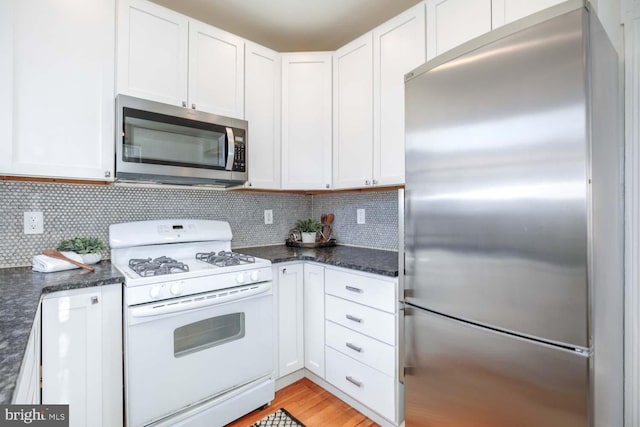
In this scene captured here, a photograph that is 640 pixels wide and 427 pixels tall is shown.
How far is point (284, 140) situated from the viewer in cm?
236

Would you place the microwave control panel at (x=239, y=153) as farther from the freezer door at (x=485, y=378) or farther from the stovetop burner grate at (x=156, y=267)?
the freezer door at (x=485, y=378)

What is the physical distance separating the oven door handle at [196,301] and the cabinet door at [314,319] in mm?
356

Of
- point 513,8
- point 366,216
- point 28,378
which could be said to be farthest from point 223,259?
point 513,8

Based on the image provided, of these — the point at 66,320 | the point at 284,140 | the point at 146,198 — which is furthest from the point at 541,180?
the point at 146,198

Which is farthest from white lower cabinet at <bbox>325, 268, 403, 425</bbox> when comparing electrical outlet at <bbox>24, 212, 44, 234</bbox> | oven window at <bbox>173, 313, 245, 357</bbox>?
electrical outlet at <bbox>24, 212, 44, 234</bbox>

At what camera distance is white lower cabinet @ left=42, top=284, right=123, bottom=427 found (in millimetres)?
1280

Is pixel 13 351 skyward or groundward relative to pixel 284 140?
groundward

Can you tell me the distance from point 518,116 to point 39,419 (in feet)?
5.24

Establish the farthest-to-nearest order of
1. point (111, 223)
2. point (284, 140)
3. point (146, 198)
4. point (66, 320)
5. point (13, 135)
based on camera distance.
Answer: point (284, 140) → point (146, 198) → point (111, 223) → point (13, 135) → point (66, 320)

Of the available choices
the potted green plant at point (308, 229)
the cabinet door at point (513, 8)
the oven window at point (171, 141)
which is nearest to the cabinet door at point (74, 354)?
the oven window at point (171, 141)

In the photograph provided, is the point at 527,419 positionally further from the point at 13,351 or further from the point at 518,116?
the point at 13,351

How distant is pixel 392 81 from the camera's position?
192 cm

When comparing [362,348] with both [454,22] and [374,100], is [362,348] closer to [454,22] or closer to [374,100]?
[374,100]

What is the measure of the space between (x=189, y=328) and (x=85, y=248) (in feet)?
2.45
